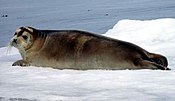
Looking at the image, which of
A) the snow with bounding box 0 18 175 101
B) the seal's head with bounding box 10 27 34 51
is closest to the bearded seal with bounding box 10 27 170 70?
the seal's head with bounding box 10 27 34 51

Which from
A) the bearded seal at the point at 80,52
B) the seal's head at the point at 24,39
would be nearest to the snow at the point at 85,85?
the bearded seal at the point at 80,52

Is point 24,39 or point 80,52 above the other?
point 24,39

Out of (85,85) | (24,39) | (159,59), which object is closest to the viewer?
(85,85)

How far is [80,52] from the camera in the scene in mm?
4258

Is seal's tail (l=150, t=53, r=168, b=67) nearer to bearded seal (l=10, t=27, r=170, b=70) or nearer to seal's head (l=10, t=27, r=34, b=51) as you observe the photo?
bearded seal (l=10, t=27, r=170, b=70)

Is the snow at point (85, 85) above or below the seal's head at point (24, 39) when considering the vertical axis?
below

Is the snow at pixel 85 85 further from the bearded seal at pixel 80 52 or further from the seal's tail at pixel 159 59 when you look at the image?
the bearded seal at pixel 80 52

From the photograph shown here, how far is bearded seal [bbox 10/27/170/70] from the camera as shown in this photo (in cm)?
386

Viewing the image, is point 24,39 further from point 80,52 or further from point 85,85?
point 85,85

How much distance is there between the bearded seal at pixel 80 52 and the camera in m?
3.86

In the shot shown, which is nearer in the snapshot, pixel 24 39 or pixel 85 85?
pixel 85 85

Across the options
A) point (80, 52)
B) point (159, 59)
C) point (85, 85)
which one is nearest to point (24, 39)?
point (80, 52)

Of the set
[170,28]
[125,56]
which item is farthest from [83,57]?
[170,28]

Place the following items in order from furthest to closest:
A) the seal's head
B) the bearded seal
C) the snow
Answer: the seal's head, the bearded seal, the snow
